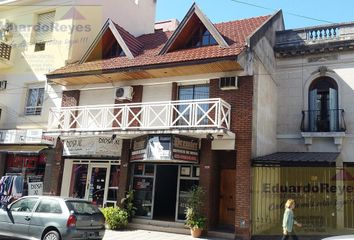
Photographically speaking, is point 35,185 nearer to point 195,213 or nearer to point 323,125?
point 195,213

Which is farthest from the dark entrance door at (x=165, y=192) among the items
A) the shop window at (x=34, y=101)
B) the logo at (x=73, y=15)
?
the logo at (x=73, y=15)

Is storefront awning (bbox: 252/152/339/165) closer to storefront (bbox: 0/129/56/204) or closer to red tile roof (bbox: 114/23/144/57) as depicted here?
red tile roof (bbox: 114/23/144/57)

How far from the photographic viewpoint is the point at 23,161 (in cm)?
1853

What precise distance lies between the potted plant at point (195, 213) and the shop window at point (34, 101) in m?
9.23

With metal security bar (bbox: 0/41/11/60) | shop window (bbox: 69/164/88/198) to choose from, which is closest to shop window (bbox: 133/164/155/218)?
shop window (bbox: 69/164/88/198)

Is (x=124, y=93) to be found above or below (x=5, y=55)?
below

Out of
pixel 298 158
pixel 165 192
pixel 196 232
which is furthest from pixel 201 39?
pixel 196 232

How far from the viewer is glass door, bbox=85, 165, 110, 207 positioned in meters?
16.6

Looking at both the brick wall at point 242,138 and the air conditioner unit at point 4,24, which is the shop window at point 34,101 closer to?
the air conditioner unit at point 4,24

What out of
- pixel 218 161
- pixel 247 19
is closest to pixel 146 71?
pixel 218 161

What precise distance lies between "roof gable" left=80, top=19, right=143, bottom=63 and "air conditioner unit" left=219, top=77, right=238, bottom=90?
15.0 feet

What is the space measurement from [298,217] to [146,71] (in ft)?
27.2

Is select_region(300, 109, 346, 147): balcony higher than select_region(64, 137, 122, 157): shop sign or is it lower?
higher

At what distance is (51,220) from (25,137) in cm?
832
